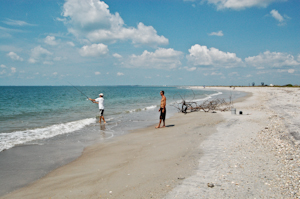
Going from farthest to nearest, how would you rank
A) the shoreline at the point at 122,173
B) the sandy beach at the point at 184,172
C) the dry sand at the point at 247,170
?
the shoreline at the point at 122,173
the sandy beach at the point at 184,172
the dry sand at the point at 247,170

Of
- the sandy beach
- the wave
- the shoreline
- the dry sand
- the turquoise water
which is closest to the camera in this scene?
the dry sand

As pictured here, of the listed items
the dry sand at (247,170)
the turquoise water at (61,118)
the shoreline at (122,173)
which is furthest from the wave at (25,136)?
the dry sand at (247,170)

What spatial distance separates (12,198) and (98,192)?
1909 millimetres

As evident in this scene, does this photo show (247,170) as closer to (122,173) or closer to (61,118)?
(122,173)

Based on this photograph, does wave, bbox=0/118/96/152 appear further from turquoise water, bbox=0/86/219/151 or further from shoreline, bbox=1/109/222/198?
shoreline, bbox=1/109/222/198

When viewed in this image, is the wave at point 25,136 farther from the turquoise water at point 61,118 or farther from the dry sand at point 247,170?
the dry sand at point 247,170

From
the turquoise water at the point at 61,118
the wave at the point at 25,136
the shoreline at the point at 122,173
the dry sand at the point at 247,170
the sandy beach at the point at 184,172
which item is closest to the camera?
the dry sand at the point at 247,170

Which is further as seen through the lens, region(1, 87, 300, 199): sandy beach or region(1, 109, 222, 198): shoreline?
region(1, 109, 222, 198): shoreline

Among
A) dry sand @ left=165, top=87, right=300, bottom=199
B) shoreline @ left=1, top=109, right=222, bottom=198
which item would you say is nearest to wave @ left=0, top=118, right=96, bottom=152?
shoreline @ left=1, top=109, right=222, bottom=198

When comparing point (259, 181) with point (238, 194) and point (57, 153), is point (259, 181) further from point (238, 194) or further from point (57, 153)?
point (57, 153)

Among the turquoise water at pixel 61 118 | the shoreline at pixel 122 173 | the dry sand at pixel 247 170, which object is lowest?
the turquoise water at pixel 61 118

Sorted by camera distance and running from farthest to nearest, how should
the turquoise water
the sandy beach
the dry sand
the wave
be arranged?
the turquoise water → the wave → the sandy beach → the dry sand

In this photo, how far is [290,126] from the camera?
31.4ft

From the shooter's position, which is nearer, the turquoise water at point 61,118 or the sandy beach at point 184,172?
the sandy beach at point 184,172
